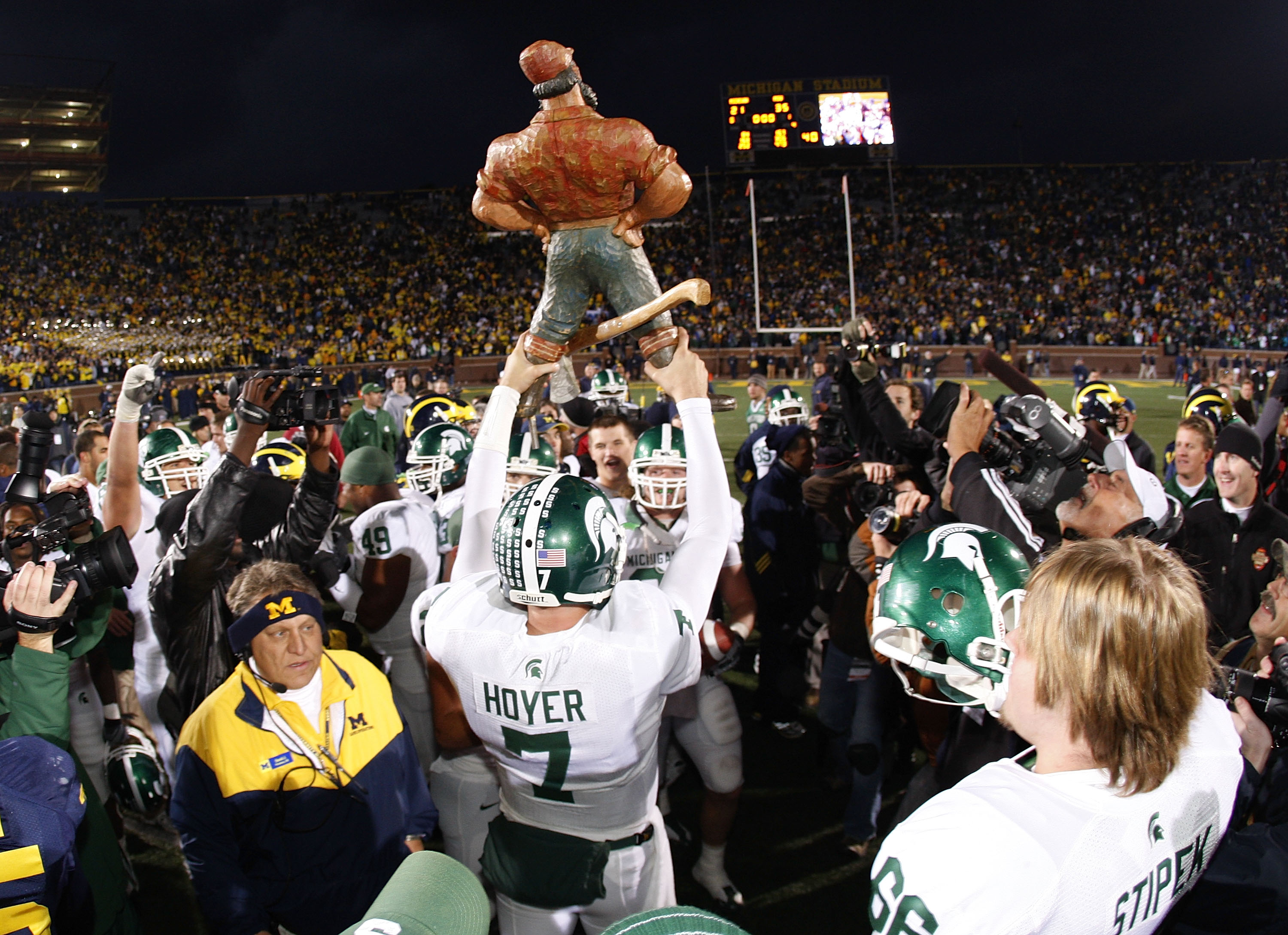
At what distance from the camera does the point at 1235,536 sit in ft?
14.7

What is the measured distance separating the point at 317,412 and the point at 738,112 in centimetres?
3024

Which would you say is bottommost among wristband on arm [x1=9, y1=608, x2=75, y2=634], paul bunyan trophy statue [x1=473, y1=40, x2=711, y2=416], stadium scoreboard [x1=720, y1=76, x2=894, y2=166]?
wristband on arm [x1=9, y1=608, x2=75, y2=634]

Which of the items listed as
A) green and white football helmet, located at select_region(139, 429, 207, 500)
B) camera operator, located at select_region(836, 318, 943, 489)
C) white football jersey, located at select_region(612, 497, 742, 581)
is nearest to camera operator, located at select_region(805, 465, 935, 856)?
camera operator, located at select_region(836, 318, 943, 489)

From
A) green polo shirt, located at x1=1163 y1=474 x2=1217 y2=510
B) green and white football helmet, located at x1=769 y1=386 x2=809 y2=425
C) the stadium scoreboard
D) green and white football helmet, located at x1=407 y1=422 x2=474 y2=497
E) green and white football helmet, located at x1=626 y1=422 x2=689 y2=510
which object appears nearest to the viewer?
green and white football helmet, located at x1=626 y1=422 x2=689 y2=510

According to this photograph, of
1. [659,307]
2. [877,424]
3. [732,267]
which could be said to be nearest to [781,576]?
[877,424]

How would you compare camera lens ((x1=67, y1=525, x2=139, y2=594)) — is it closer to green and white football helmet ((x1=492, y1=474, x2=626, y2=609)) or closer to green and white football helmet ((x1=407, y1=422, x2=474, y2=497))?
green and white football helmet ((x1=492, y1=474, x2=626, y2=609))

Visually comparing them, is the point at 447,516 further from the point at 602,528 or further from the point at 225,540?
the point at 602,528

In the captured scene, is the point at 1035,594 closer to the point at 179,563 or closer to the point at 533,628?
the point at 533,628

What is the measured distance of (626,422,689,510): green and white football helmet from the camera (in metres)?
4.21

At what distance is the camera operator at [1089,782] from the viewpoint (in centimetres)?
121

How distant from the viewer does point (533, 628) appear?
85.6 inches

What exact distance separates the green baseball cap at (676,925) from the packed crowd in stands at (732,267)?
31.0 metres

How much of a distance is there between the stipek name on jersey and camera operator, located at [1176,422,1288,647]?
3.60 m

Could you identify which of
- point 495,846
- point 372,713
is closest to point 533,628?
point 495,846
